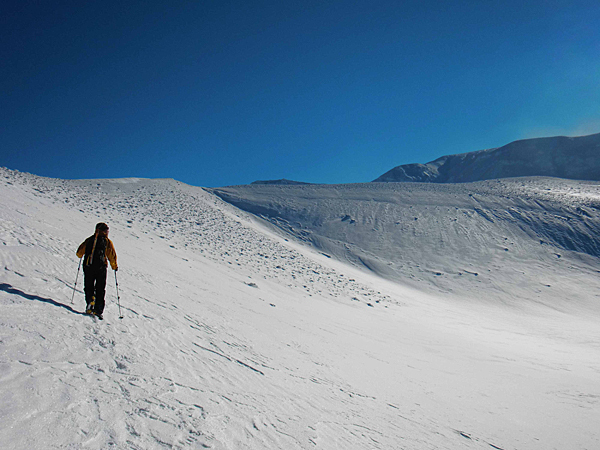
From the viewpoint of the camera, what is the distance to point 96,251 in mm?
6000

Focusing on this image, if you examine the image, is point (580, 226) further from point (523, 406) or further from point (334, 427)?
point (334, 427)

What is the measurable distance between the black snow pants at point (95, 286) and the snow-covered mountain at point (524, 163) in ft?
331

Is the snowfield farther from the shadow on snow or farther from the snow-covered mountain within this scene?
the snow-covered mountain

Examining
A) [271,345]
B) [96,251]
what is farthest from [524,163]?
[96,251]

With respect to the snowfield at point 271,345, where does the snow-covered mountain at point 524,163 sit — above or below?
above

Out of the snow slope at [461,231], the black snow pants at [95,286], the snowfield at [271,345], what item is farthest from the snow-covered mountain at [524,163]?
the black snow pants at [95,286]

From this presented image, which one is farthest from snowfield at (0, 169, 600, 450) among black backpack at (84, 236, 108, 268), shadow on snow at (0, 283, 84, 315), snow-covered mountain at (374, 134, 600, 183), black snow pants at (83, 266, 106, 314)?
snow-covered mountain at (374, 134, 600, 183)

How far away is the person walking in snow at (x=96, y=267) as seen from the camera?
5695 millimetres

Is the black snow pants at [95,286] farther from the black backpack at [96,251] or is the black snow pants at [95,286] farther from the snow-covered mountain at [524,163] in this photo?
the snow-covered mountain at [524,163]

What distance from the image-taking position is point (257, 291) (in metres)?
14.1

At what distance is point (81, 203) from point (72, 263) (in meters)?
17.7

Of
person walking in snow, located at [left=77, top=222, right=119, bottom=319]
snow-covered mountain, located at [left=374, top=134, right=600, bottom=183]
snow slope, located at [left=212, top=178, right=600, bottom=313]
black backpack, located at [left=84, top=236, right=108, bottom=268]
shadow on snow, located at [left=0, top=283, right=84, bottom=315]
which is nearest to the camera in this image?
shadow on snow, located at [left=0, top=283, right=84, bottom=315]

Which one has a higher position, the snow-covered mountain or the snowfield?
the snow-covered mountain

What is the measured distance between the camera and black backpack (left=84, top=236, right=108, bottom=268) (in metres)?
5.88
